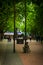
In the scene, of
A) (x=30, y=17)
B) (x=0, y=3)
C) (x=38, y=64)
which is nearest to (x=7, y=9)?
(x=0, y=3)

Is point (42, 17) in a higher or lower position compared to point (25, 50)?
higher

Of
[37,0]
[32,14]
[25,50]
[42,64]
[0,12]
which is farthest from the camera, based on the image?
[32,14]

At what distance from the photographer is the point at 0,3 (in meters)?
27.3

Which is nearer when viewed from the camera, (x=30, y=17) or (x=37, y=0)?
(x=37, y=0)

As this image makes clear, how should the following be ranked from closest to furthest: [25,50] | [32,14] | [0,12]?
[25,50]
[0,12]
[32,14]

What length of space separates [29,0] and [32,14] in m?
8.15

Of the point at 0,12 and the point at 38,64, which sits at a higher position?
the point at 0,12

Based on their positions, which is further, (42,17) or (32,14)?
(32,14)

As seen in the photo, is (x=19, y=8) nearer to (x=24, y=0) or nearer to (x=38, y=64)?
(x=24, y=0)

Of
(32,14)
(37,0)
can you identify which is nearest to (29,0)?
(37,0)

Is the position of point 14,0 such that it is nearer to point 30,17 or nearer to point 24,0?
point 24,0

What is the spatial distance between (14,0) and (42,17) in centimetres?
399

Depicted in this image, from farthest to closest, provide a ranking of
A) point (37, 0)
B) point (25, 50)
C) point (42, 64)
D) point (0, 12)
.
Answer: point (0, 12), point (37, 0), point (25, 50), point (42, 64)

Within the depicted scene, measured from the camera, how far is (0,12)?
30859mm
